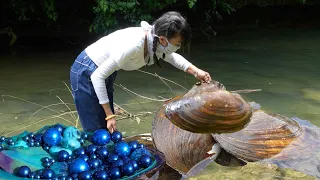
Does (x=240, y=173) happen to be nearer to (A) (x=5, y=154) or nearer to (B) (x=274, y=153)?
(B) (x=274, y=153)

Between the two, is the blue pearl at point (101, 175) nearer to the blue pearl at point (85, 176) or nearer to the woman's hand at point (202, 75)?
the blue pearl at point (85, 176)

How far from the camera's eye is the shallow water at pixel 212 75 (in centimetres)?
507

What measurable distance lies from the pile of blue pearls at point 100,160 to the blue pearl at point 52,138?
0.15ft

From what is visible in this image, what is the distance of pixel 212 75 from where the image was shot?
7.05 m

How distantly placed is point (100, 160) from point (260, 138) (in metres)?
1.09

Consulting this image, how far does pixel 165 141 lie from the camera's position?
2.93m

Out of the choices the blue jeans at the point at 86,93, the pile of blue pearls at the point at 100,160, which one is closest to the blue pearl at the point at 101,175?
the pile of blue pearls at the point at 100,160

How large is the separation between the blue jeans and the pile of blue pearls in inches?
10.4

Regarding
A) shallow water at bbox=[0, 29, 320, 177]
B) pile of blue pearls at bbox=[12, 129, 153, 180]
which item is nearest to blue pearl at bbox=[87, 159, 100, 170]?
pile of blue pearls at bbox=[12, 129, 153, 180]

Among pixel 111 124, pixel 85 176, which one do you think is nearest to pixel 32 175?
pixel 85 176

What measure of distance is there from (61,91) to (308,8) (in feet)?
31.6

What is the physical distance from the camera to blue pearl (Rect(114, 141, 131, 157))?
254cm

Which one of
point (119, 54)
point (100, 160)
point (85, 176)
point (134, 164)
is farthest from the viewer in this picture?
point (119, 54)

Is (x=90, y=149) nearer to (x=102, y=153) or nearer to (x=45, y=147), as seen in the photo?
(x=102, y=153)
